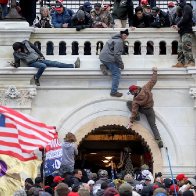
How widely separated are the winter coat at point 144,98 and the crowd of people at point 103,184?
5.12 ft

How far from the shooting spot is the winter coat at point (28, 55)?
19531 millimetres

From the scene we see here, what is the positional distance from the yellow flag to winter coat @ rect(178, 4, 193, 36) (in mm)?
5409

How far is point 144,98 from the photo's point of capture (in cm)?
1938

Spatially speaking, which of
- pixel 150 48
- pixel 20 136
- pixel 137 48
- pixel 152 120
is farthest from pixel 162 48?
pixel 20 136

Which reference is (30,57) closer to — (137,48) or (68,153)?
(68,153)

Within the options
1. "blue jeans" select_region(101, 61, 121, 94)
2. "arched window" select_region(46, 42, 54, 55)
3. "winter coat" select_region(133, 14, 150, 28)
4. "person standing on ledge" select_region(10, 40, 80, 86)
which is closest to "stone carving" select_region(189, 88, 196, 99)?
"blue jeans" select_region(101, 61, 121, 94)

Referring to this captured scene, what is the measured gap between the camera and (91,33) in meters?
20.2

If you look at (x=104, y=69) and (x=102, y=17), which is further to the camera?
(x=102, y=17)

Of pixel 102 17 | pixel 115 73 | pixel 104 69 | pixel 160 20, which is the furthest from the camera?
pixel 102 17

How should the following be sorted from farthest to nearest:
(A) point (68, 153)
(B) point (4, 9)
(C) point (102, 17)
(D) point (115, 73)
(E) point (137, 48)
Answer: (B) point (4, 9), (C) point (102, 17), (E) point (137, 48), (D) point (115, 73), (A) point (68, 153)

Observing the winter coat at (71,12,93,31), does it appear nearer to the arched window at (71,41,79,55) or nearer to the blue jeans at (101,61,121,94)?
the arched window at (71,41,79,55)

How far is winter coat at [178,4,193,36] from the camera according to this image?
19.8m

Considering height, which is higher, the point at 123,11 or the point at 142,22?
the point at 123,11

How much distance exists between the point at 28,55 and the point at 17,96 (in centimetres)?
110
